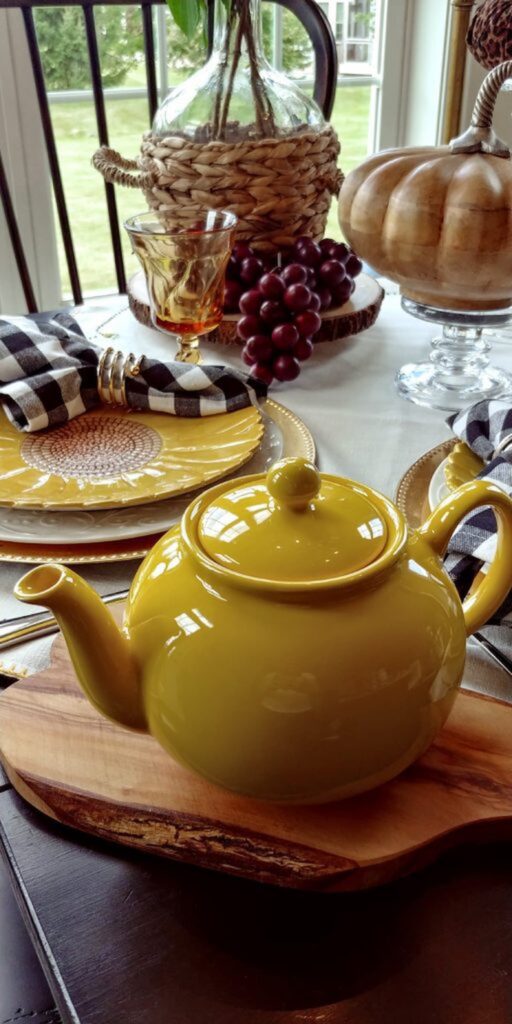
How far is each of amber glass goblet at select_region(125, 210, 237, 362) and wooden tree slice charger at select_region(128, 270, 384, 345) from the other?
6cm

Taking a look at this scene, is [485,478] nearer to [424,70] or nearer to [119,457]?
[119,457]

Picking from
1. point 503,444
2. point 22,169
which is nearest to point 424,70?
point 22,169

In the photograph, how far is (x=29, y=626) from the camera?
0.50m

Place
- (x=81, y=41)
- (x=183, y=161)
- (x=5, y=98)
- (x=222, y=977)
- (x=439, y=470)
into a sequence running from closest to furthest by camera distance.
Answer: (x=222, y=977), (x=439, y=470), (x=183, y=161), (x=5, y=98), (x=81, y=41)

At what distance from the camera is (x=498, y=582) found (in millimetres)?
407

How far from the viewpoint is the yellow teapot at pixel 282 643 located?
A: 0.33m

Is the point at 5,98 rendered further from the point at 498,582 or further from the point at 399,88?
the point at 498,582

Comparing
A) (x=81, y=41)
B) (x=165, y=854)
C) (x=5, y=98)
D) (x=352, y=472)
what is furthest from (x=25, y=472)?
(x=81, y=41)

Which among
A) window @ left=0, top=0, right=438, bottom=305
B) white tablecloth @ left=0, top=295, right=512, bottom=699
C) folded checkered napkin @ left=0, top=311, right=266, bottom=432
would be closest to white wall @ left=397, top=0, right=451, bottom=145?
window @ left=0, top=0, right=438, bottom=305

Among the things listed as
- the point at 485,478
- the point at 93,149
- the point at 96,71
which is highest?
the point at 96,71

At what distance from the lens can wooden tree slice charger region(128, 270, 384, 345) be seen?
0.92 meters

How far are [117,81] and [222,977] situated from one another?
1914 mm

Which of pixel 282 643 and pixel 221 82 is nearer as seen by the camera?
pixel 282 643

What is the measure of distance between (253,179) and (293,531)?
0.67m
